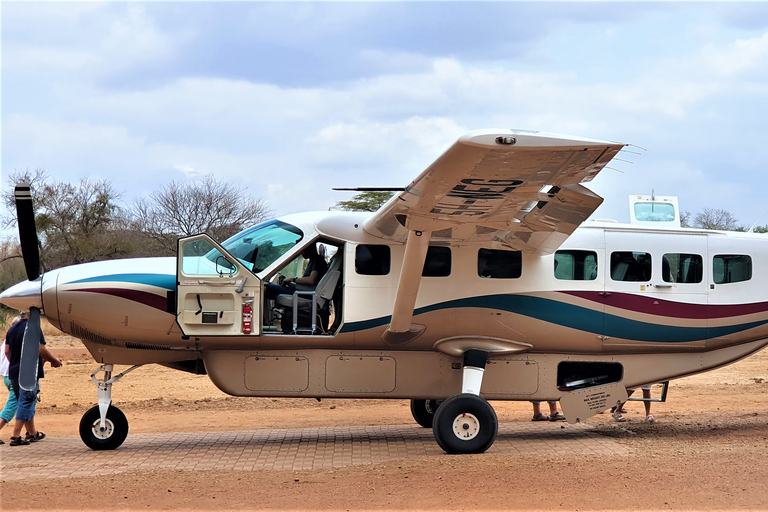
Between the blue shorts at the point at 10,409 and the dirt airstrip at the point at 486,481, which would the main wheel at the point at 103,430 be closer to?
the dirt airstrip at the point at 486,481

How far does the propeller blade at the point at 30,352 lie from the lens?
943cm

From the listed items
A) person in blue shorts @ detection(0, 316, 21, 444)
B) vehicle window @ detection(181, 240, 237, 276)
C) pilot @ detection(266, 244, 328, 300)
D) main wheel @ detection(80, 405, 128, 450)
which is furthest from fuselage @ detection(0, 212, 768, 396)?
person in blue shorts @ detection(0, 316, 21, 444)

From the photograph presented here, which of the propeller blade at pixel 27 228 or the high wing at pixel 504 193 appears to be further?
the propeller blade at pixel 27 228

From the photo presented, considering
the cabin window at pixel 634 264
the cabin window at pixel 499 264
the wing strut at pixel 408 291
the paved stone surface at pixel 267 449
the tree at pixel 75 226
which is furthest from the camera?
the tree at pixel 75 226

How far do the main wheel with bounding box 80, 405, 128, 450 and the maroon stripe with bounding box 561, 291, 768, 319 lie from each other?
20.0 ft

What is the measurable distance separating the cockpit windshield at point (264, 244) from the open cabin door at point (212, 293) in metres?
0.39

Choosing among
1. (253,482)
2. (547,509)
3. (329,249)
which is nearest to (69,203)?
(329,249)

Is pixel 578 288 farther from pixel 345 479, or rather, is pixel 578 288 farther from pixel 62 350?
pixel 62 350

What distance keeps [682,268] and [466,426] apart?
3757mm

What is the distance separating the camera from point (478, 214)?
27.7 feet

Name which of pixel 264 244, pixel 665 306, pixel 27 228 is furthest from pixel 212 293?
pixel 665 306

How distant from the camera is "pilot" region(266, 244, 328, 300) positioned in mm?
10125

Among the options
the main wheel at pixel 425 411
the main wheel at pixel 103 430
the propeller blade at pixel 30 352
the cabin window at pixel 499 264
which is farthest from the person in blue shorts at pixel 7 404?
the cabin window at pixel 499 264

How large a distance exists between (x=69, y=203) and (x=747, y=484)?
108 ft
